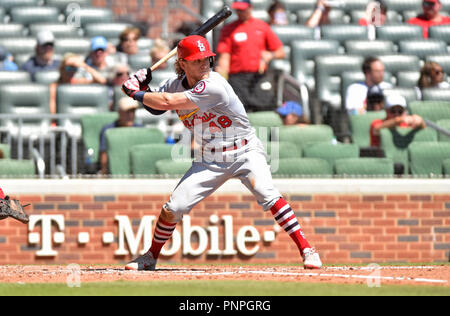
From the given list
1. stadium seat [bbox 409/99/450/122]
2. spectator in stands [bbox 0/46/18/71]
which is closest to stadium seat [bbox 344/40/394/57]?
stadium seat [bbox 409/99/450/122]

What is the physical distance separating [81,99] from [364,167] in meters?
3.27

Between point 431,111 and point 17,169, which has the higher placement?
point 431,111

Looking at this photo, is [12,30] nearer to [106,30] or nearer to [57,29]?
[57,29]

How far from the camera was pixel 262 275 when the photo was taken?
7.77m

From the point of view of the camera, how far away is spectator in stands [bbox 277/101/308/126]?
10711 millimetres

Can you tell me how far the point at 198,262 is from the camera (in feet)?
34.1

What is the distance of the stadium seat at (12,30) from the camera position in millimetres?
13992

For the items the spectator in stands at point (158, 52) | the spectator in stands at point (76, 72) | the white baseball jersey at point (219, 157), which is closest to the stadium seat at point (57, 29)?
the spectator in stands at point (158, 52)

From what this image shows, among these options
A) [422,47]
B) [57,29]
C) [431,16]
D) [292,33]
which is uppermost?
[431,16]

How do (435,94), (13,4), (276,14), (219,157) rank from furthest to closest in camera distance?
1. (13,4)
2. (276,14)
3. (435,94)
4. (219,157)

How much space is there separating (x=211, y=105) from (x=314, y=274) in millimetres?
1534

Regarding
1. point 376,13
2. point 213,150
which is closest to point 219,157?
point 213,150

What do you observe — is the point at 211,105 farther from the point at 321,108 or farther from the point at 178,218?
the point at 321,108

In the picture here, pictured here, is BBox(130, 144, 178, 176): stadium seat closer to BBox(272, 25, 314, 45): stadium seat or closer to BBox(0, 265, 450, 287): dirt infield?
BBox(0, 265, 450, 287): dirt infield
